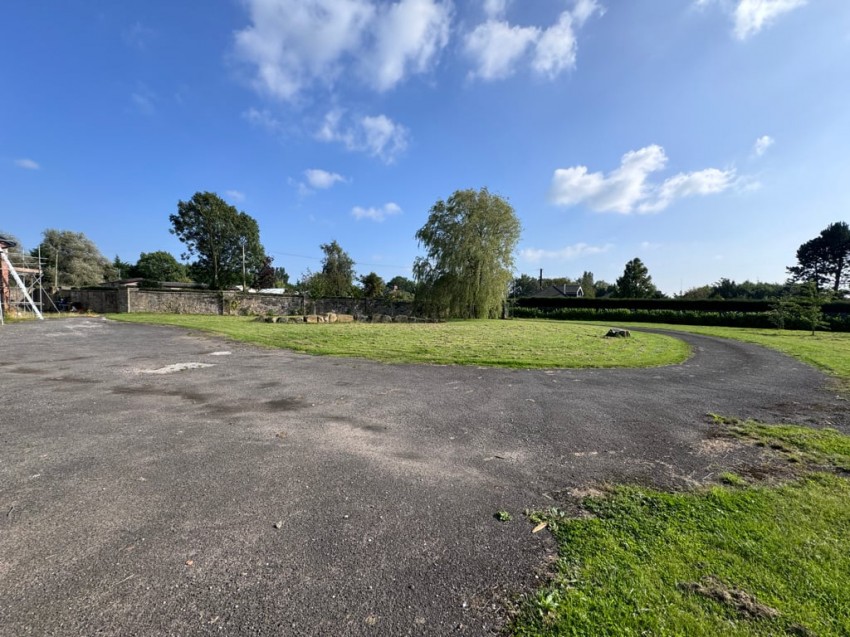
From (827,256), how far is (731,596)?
84734 millimetres

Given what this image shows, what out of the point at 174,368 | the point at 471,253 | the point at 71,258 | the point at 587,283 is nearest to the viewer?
the point at 174,368

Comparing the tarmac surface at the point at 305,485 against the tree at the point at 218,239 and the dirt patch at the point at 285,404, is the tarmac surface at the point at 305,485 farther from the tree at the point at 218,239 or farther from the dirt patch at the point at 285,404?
the tree at the point at 218,239

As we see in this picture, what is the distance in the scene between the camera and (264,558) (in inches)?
88.7

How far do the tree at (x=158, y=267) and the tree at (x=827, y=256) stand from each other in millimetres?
109552

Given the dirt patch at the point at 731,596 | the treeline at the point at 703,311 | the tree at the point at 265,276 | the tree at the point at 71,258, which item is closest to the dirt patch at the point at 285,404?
the dirt patch at the point at 731,596

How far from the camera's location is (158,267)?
7269 centimetres

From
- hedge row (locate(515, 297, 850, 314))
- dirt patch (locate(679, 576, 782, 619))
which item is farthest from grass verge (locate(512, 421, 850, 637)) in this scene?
hedge row (locate(515, 297, 850, 314))

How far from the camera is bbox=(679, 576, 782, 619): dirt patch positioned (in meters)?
1.87

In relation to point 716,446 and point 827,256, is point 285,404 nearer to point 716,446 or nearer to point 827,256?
point 716,446

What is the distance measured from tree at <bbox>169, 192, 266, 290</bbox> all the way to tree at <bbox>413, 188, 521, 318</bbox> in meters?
26.0

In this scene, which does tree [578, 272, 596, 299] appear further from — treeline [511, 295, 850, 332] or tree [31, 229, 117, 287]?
tree [31, 229, 117, 287]

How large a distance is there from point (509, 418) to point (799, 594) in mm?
3249

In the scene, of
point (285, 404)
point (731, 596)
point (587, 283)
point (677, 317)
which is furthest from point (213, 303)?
point (587, 283)

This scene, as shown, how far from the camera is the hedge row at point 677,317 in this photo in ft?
84.3
